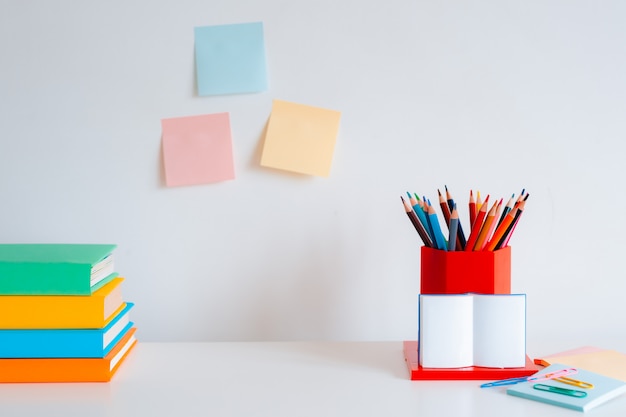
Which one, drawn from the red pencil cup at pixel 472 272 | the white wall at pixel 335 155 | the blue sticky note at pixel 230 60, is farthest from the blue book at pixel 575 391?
the blue sticky note at pixel 230 60

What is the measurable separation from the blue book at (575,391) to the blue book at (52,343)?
513 millimetres

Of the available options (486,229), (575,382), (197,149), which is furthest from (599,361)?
(197,149)

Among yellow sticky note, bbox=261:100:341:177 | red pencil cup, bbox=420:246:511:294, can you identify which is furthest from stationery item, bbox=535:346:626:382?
yellow sticky note, bbox=261:100:341:177

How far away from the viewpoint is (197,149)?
117cm

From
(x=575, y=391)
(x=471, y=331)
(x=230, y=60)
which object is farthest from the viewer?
(x=230, y=60)

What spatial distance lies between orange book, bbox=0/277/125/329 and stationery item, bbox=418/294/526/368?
1.37 feet

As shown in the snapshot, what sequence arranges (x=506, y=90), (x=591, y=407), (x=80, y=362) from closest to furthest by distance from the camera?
(x=591, y=407)
(x=80, y=362)
(x=506, y=90)

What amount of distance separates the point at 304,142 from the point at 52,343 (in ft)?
1.62

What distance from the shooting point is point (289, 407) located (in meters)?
0.81

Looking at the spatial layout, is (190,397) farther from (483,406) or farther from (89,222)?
(89,222)

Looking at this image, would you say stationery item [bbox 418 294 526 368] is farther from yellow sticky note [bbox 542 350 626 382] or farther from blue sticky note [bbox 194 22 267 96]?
blue sticky note [bbox 194 22 267 96]

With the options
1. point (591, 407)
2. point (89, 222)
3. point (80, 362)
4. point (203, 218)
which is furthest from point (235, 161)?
point (591, 407)

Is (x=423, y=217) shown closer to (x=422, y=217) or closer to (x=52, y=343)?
(x=422, y=217)

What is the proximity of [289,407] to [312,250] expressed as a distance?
1.34 ft
